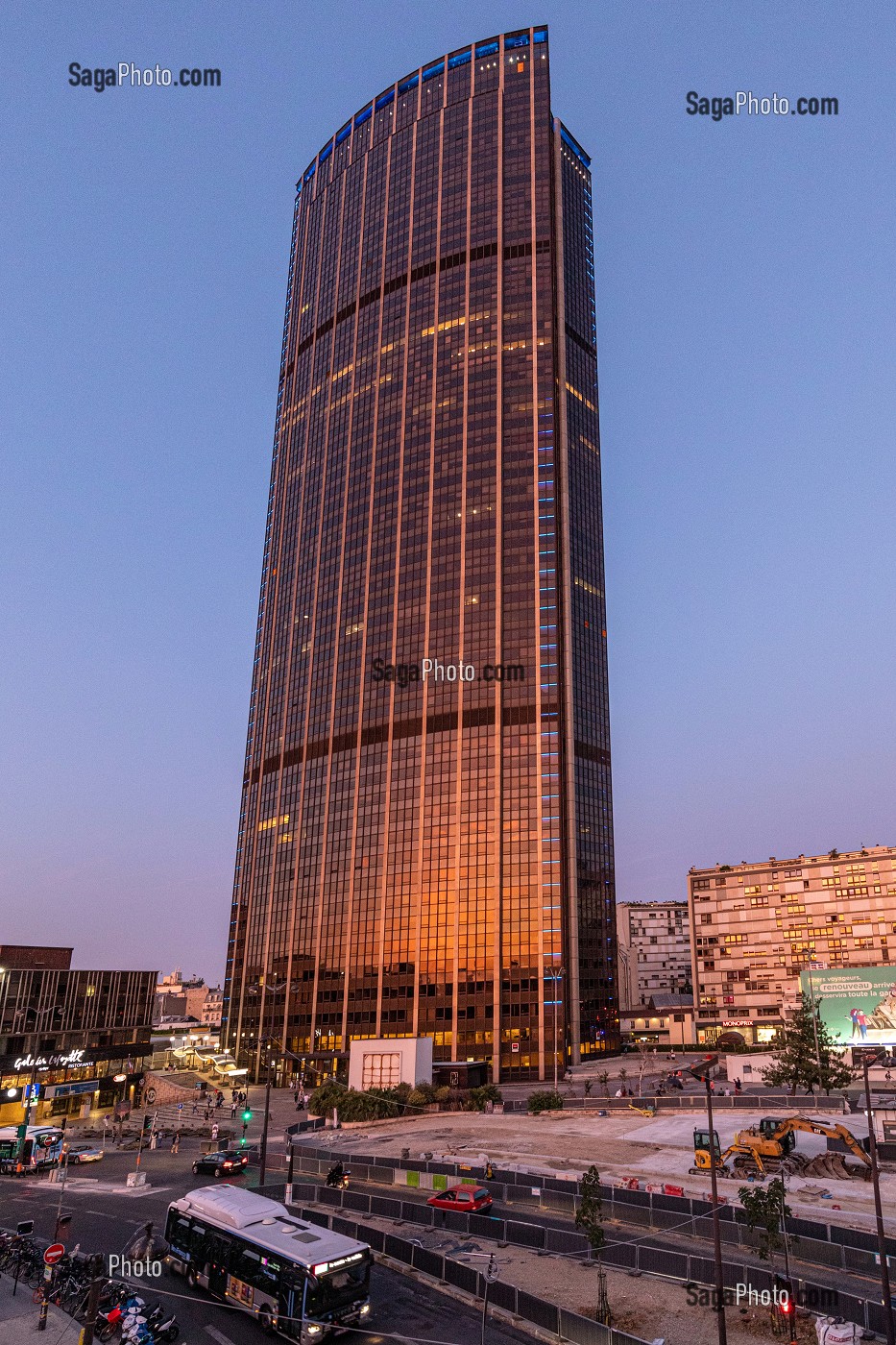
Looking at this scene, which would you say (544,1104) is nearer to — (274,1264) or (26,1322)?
(274,1264)

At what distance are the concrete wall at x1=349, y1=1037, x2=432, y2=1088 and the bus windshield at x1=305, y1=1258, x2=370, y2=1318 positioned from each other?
47.2m

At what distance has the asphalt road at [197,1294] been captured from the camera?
24.5 metres

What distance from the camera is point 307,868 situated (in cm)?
14000

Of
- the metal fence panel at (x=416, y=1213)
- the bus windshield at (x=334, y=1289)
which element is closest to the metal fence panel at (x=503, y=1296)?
the bus windshield at (x=334, y=1289)

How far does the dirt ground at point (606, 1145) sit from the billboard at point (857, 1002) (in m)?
36.9

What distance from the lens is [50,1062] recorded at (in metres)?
84.8

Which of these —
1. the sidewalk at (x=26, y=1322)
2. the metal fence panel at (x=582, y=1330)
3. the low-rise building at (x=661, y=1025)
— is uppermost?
the metal fence panel at (x=582, y=1330)

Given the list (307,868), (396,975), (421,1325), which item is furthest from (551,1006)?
(421,1325)

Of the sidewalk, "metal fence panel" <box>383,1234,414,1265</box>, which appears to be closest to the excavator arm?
"metal fence panel" <box>383,1234,414,1265</box>

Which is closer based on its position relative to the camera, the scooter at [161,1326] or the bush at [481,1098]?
the scooter at [161,1326]

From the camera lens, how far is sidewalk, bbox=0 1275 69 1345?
80.8 feet

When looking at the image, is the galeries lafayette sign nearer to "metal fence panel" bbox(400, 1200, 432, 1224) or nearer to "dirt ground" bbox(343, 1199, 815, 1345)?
"metal fence panel" bbox(400, 1200, 432, 1224)

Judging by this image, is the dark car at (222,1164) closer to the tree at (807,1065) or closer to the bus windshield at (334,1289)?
the bus windshield at (334,1289)

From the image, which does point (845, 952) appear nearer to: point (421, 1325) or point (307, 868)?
point (307, 868)
